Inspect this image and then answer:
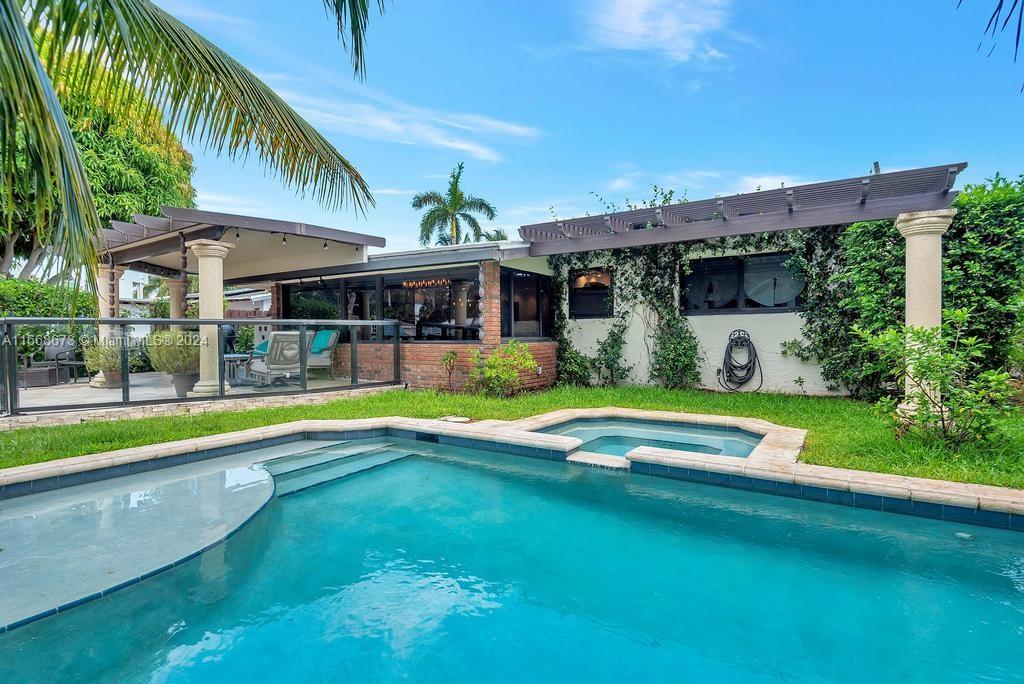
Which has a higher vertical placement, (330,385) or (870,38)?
(870,38)

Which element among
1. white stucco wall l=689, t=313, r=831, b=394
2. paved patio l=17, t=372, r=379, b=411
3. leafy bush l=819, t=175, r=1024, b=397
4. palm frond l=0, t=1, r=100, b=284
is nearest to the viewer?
palm frond l=0, t=1, r=100, b=284

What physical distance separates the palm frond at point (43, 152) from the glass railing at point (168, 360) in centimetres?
426

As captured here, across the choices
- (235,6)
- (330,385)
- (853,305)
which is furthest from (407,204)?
(853,305)

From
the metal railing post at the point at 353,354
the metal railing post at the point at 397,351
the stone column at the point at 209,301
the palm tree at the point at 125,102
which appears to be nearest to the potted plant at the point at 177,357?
the stone column at the point at 209,301

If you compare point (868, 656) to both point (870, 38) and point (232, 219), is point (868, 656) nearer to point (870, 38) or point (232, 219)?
point (232, 219)

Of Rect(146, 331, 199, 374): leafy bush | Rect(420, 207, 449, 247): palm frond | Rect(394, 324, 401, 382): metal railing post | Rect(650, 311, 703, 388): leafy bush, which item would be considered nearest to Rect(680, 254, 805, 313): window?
Rect(650, 311, 703, 388): leafy bush

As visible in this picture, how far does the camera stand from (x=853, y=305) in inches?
332

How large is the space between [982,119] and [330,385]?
50.1 ft

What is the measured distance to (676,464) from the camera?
5152 millimetres

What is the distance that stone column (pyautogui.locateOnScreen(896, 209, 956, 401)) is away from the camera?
591 cm

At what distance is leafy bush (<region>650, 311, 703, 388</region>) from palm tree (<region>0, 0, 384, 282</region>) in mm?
7127

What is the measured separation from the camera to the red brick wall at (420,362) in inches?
393

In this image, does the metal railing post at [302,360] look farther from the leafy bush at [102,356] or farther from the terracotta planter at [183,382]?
the leafy bush at [102,356]

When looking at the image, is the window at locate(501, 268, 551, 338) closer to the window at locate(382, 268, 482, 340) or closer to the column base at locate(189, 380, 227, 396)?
the window at locate(382, 268, 482, 340)
